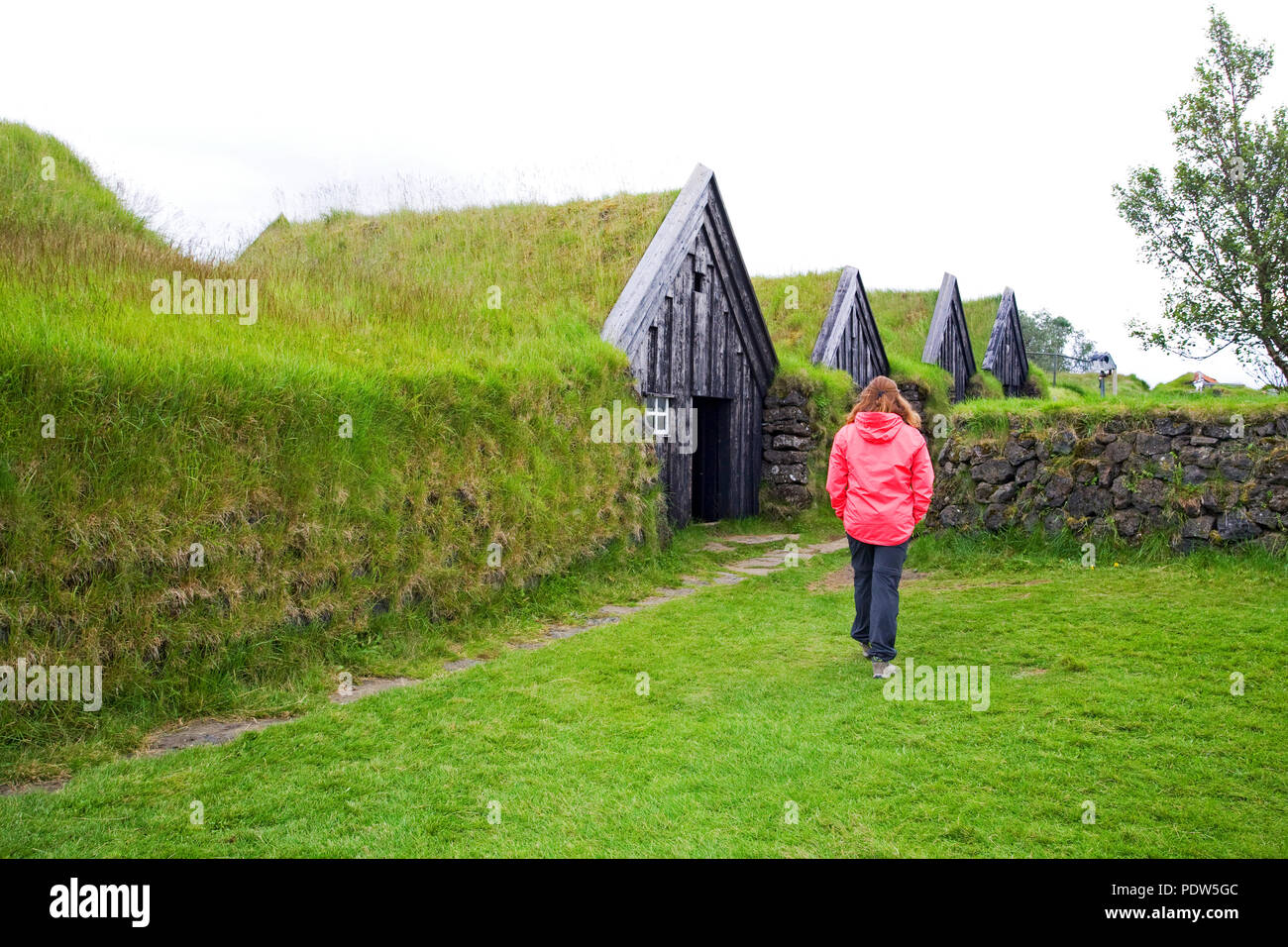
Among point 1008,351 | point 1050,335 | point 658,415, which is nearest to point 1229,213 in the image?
point 1008,351

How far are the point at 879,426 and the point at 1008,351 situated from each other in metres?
22.0

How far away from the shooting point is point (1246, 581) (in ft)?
28.6

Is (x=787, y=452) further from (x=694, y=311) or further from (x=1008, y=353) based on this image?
(x=1008, y=353)

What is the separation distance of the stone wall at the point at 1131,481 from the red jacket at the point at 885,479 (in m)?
4.87

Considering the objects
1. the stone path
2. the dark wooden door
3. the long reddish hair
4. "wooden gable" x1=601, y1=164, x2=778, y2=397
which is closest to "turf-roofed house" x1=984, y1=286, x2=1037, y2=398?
"wooden gable" x1=601, y1=164, x2=778, y2=397

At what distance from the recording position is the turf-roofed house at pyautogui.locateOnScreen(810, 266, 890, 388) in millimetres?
18141

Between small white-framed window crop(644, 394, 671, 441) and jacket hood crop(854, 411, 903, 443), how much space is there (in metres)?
6.38

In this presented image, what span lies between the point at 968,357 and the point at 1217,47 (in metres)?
9.74

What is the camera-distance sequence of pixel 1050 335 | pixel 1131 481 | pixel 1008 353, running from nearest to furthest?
pixel 1131 481
pixel 1008 353
pixel 1050 335

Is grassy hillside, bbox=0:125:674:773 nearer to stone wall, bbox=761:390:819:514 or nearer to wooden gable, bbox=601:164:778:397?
wooden gable, bbox=601:164:778:397

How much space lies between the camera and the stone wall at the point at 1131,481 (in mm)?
9508

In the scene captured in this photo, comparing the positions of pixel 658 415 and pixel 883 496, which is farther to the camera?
pixel 658 415

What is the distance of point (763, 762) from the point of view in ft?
16.3
